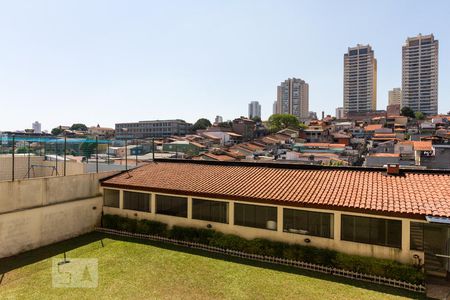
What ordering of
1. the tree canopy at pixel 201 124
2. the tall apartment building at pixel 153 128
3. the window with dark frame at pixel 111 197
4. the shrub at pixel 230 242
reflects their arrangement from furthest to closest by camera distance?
the tree canopy at pixel 201 124
the tall apartment building at pixel 153 128
the window with dark frame at pixel 111 197
the shrub at pixel 230 242

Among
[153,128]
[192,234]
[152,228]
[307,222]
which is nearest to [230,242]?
[192,234]

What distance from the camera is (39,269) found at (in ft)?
48.4

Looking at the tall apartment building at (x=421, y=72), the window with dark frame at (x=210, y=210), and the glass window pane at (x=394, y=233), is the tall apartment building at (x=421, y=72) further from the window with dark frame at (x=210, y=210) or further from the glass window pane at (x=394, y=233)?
the window with dark frame at (x=210, y=210)

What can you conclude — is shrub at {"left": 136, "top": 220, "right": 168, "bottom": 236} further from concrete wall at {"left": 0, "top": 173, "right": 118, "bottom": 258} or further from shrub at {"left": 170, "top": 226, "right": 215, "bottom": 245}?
concrete wall at {"left": 0, "top": 173, "right": 118, "bottom": 258}

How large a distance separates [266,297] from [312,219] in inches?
197

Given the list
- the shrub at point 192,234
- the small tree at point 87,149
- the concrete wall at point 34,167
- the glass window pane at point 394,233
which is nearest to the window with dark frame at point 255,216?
the shrub at point 192,234

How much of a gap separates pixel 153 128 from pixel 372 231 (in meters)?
144

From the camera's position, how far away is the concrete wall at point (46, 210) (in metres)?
16.5

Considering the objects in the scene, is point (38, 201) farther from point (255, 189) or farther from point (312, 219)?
point (312, 219)

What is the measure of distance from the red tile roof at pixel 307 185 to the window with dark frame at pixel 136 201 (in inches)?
26.6

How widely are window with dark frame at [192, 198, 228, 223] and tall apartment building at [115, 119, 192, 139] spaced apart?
129 m

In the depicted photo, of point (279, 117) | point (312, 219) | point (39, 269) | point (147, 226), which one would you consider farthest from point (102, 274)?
point (279, 117)

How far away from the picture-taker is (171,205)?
19594 mm

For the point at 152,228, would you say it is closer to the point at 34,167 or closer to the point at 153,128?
the point at 34,167
